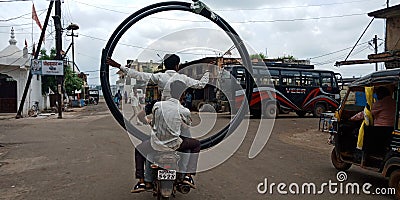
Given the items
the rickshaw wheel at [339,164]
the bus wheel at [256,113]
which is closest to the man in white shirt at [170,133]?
the rickshaw wheel at [339,164]

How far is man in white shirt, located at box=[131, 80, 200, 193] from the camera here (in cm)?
462

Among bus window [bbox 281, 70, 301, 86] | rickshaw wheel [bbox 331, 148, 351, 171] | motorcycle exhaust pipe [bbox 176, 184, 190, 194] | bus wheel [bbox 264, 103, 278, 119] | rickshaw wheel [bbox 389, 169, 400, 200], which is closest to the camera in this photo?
motorcycle exhaust pipe [bbox 176, 184, 190, 194]

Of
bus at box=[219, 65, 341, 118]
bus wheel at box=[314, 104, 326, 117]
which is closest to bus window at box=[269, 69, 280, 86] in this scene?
bus at box=[219, 65, 341, 118]

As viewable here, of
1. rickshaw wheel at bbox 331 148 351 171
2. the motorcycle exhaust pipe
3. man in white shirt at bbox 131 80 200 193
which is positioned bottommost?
rickshaw wheel at bbox 331 148 351 171

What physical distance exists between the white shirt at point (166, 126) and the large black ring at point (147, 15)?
1.80 ft

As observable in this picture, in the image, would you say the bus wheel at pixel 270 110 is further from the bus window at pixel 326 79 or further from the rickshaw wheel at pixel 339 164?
the rickshaw wheel at pixel 339 164

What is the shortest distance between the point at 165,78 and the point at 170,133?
757 millimetres

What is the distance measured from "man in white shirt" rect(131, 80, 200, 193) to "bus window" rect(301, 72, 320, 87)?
59.1 feet

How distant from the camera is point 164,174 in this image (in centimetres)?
445

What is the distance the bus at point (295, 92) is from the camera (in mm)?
20578

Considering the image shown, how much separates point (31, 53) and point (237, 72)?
54.2ft

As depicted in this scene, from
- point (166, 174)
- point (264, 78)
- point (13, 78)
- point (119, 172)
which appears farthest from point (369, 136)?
point (13, 78)

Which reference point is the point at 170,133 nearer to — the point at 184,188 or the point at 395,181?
the point at 184,188

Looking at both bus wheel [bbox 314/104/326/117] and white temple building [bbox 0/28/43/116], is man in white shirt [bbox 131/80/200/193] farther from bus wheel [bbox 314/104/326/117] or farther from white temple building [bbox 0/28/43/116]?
white temple building [bbox 0/28/43/116]
